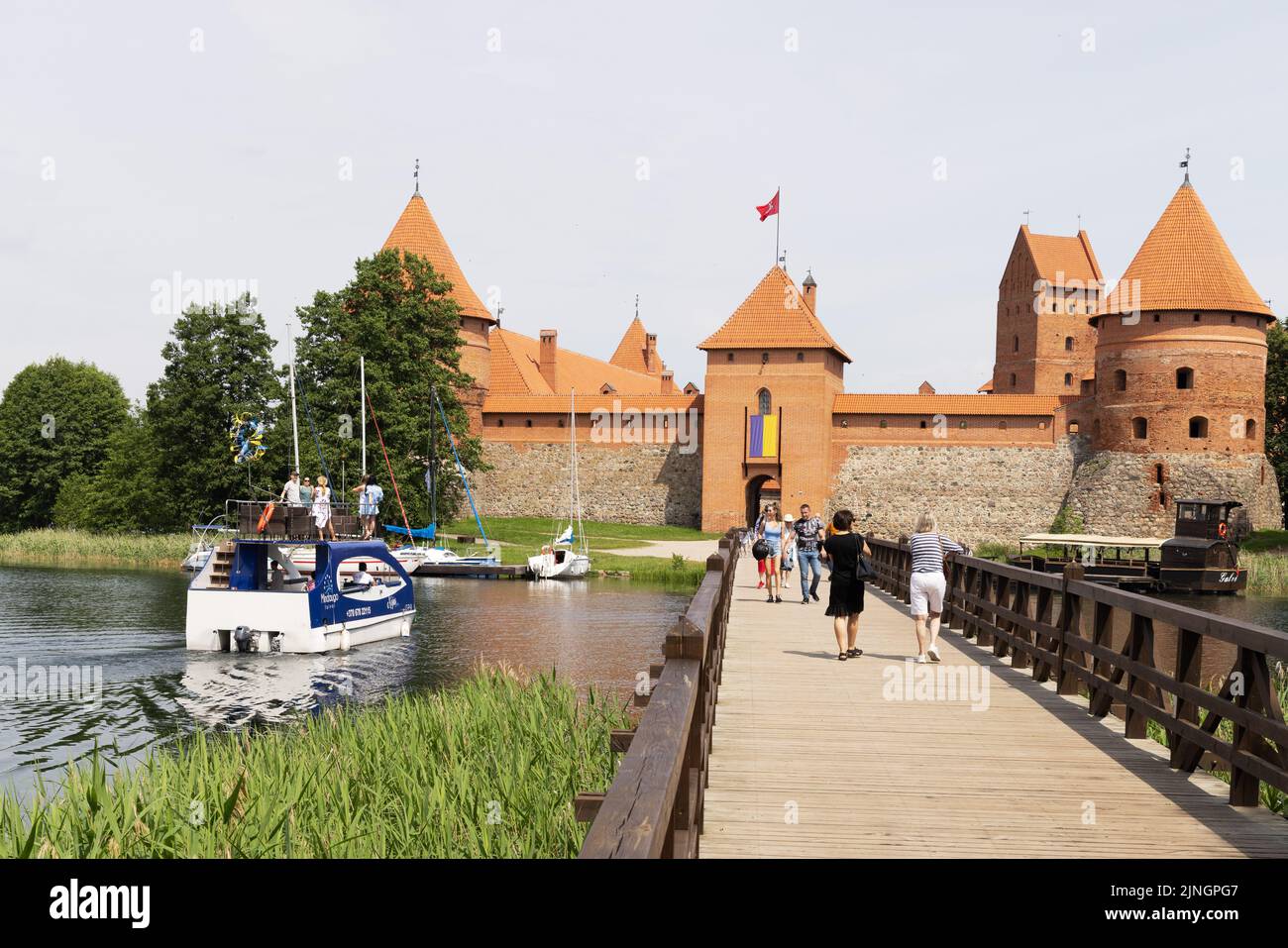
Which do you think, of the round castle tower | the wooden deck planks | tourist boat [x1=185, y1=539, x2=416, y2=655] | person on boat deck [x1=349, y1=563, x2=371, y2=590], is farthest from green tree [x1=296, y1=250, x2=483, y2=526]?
the wooden deck planks

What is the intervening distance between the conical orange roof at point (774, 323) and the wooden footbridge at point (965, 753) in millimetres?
35554

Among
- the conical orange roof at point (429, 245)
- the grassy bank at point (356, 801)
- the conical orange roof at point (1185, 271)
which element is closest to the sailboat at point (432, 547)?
the conical orange roof at point (429, 245)

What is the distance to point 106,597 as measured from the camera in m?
25.3

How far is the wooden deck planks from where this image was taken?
4.68m

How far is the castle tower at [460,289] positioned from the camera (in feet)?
149

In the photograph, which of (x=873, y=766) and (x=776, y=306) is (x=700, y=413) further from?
(x=873, y=766)

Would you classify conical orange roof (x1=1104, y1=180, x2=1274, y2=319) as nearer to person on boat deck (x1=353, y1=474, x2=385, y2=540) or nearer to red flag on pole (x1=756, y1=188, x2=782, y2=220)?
red flag on pole (x1=756, y1=188, x2=782, y2=220)

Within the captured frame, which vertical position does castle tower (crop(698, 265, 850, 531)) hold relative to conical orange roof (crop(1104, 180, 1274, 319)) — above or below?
below

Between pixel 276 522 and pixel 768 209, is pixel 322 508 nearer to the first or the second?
pixel 276 522

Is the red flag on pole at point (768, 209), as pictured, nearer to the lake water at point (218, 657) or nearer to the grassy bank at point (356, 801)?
the lake water at point (218, 657)

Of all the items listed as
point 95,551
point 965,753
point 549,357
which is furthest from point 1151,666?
point 549,357

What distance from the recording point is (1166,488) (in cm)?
4075

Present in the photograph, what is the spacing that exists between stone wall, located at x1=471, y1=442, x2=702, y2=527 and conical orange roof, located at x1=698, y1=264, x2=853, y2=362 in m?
5.13

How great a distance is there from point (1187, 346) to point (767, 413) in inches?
589
